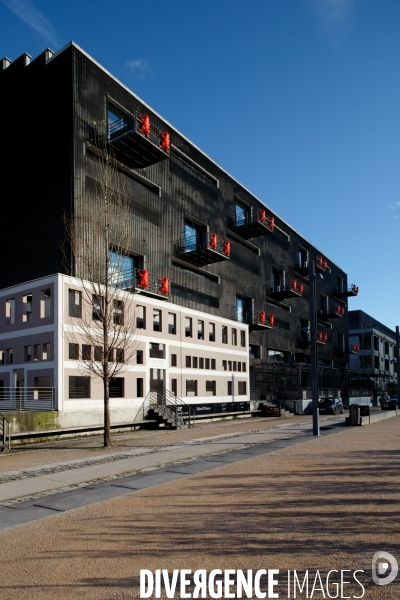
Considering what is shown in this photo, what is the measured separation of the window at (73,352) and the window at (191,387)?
12926 millimetres

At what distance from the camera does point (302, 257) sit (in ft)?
235

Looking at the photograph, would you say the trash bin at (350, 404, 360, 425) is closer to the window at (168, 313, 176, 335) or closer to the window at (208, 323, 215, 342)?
the window at (168, 313, 176, 335)

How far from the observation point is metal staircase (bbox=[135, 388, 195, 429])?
33.3 m

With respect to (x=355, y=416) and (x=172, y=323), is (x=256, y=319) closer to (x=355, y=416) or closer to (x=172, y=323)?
(x=172, y=323)

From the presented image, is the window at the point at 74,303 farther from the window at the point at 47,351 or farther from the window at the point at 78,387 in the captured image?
the window at the point at 78,387

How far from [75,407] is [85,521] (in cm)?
1995

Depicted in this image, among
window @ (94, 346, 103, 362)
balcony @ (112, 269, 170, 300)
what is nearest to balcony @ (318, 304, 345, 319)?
balcony @ (112, 269, 170, 300)

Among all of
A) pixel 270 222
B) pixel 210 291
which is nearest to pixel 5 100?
pixel 210 291

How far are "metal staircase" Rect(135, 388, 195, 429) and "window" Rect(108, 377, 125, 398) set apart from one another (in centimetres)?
206

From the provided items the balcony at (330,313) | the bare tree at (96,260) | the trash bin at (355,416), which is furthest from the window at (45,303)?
the balcony at (330,313)

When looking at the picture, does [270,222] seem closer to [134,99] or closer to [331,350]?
[134,99]

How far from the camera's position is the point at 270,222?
2143 inches

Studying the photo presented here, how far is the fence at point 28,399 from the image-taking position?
27641 mm

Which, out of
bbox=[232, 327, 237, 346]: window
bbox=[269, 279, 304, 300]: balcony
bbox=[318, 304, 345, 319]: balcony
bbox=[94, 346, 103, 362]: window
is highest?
bbox=[269, 279, 304, 300]: balcony
